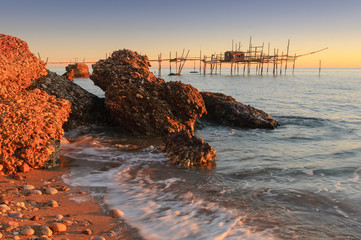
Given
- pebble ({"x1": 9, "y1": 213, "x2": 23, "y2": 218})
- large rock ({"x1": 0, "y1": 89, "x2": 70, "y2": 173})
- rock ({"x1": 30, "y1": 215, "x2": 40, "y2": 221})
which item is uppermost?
large rock ({"x1": 0, "y1": 89, "x2": 70, "y2": 173})

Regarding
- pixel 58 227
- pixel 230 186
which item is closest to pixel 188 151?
pixel 230 186

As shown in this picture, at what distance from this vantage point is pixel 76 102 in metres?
8.23

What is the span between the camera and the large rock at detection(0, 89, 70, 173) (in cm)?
450

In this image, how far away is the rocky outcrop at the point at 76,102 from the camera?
26.1ft

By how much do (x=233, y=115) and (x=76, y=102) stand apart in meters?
5.32

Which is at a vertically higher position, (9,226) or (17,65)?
(17,65)

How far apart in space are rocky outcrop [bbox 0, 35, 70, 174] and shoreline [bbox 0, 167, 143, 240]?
413 millimetres

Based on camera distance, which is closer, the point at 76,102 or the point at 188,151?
the point at 188,151

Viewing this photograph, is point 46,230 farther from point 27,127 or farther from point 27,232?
point 27,127

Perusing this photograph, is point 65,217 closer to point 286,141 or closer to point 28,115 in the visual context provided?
point 28,115

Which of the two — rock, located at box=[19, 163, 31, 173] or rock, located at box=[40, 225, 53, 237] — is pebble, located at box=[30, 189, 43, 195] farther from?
rock, located at box=[40, 225, 53, 237]

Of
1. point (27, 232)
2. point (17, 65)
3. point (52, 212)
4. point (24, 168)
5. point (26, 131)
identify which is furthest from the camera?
point (17, 65)

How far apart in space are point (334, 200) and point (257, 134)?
483 cm

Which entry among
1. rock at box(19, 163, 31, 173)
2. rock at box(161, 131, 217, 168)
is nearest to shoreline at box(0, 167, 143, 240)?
rock at box(19, 163, 31, 173)
